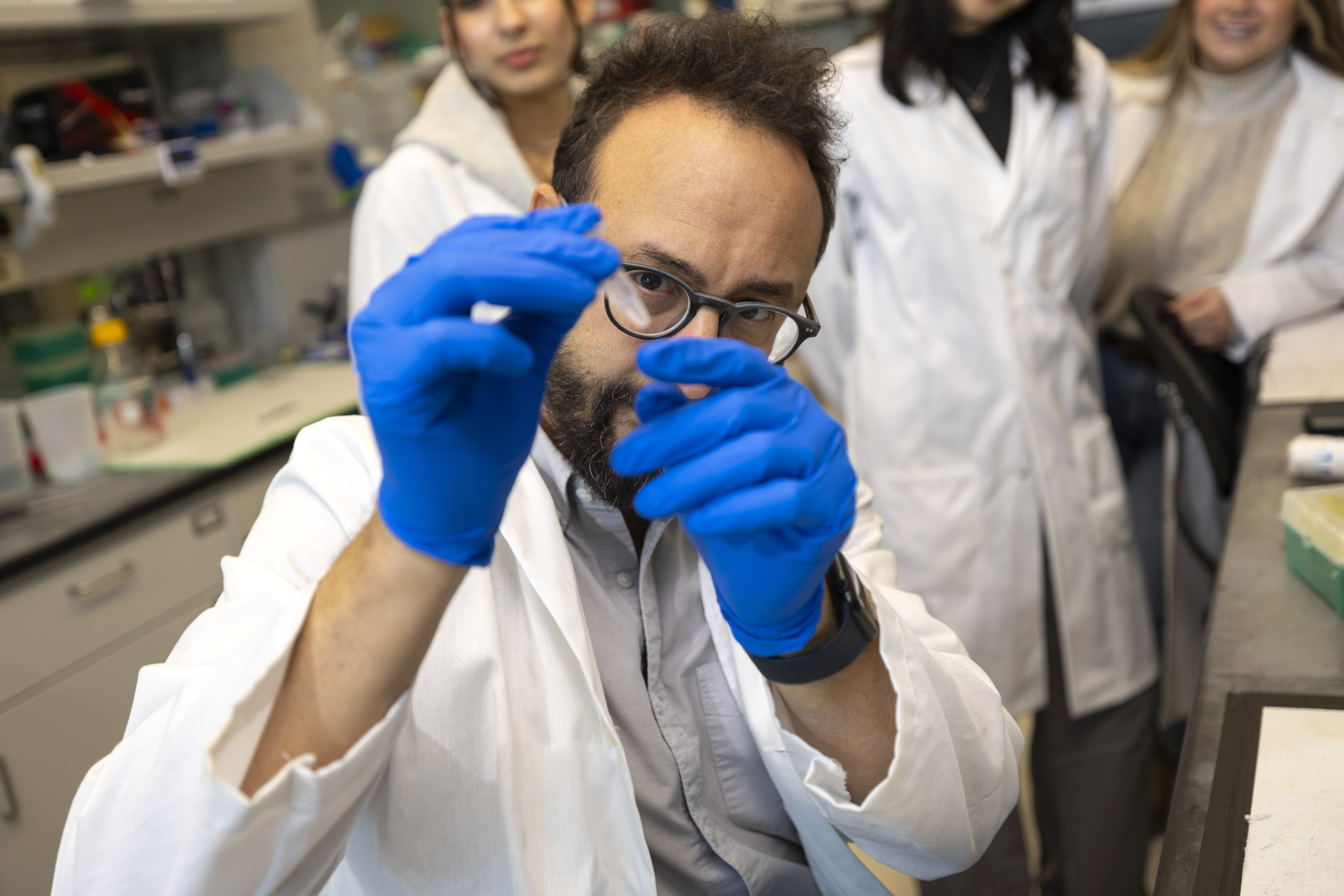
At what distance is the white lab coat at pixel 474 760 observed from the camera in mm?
729

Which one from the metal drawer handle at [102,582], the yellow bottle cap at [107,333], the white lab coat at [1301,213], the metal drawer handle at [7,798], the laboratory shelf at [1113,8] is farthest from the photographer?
the laboratory shelf at [1113,8]

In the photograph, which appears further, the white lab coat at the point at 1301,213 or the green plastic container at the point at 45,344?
the green plastic container at the point at 45,344

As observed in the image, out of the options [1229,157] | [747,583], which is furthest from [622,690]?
[1229,157]

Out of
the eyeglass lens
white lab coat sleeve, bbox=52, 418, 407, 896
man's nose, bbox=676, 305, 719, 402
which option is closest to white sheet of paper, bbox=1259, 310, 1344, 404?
the eyeglass lens

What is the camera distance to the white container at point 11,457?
7.18ft

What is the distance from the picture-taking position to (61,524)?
196cm

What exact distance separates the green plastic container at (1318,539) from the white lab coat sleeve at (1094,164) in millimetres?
903

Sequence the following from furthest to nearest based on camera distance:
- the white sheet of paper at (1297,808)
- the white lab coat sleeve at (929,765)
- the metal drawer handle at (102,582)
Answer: the metal drawer handle at (102,582) → the white lab coat sleeve at (929,765) → the white sheet of paper at (1297,808)

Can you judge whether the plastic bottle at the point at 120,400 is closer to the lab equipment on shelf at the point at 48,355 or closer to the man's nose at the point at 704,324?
the lab equipment on shelf at the point at 48,355

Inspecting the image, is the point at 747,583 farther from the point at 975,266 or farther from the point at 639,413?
the point at 975,266

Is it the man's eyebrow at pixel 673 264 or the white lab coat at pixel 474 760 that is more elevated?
the man's eyebrow at pixel 673 264

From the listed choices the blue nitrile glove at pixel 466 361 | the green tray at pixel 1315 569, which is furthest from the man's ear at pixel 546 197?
the green tray at pixel 1315 569

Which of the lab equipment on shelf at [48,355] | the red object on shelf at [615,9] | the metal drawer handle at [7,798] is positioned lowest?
the metal drawer handle at [7,798]

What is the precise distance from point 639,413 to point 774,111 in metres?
0.41
